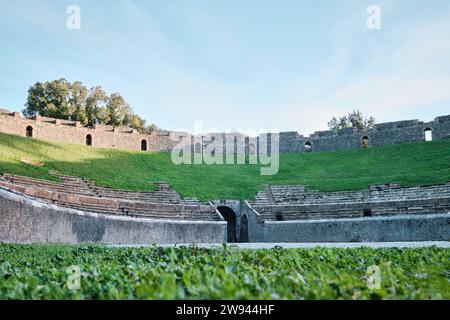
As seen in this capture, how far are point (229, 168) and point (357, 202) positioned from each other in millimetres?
19144

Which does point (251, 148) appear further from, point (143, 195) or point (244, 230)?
point (143, 195)

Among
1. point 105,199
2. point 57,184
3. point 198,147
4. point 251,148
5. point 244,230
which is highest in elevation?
point 198,147

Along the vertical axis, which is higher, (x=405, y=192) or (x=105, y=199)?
(x=405, y=192)

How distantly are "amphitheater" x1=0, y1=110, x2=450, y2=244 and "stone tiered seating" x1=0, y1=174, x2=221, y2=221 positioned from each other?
0.18 feet

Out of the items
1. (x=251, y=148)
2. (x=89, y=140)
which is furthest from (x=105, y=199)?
(x=251, y=148)

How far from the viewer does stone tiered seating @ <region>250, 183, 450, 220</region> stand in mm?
20000

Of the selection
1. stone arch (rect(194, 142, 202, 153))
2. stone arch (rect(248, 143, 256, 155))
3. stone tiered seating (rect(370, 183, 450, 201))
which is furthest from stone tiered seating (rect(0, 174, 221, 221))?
stone arch (rect(248, 143, 256, 155))

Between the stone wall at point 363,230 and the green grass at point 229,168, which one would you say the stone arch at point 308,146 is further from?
the stone wall at point 363,230

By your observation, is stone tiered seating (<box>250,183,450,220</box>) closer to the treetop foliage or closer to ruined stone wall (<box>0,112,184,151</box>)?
ruined stone wall (<box>0,112,184,151</box>)

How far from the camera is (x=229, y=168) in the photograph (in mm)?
40531

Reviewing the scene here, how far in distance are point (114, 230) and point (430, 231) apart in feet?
44.9

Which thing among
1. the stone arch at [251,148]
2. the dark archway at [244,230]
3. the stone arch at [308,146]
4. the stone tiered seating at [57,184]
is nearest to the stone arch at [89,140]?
the stone tiered seating at [57,184]
